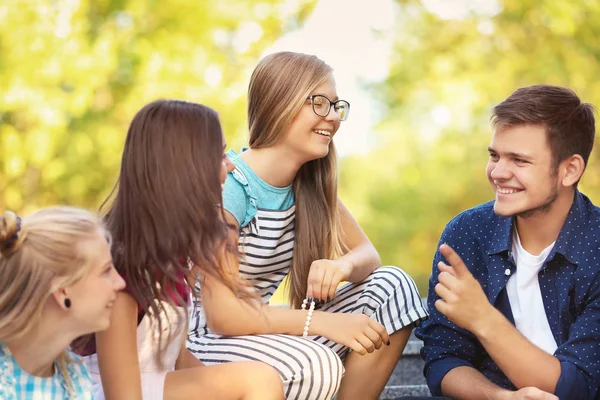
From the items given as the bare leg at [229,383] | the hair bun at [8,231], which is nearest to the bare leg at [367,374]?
the bare leg at [229,383]

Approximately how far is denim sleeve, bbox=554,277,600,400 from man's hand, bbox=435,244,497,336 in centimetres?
Result: 22

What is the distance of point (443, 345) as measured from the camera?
2355mm

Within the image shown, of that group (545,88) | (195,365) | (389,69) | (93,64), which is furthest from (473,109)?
(195,365)

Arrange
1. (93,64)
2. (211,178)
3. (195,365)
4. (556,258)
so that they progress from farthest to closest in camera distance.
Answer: (93,64)
(556,258)
(195,365)
(211,178)

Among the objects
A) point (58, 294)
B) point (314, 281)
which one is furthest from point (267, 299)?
point (58, 294)

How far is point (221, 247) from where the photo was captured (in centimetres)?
192

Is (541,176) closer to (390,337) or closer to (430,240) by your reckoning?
(390,337)

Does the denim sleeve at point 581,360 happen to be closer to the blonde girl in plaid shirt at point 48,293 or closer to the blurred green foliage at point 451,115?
the blonde girl in plaid shirt at point 48,293

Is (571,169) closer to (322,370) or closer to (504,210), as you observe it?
(504,210)

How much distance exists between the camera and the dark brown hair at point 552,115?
2.29 metres

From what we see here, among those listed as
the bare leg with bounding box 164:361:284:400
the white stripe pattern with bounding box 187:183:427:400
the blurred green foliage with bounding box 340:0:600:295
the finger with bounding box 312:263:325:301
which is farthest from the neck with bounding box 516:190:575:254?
the blurred green foliage with bounding box 340:0:600:295

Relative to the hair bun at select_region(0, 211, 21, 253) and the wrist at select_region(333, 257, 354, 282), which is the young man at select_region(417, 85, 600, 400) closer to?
the wrist at select_region(333, 257, 354, 282)

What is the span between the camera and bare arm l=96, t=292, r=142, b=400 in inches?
69.9

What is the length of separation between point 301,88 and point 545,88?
67 cm
